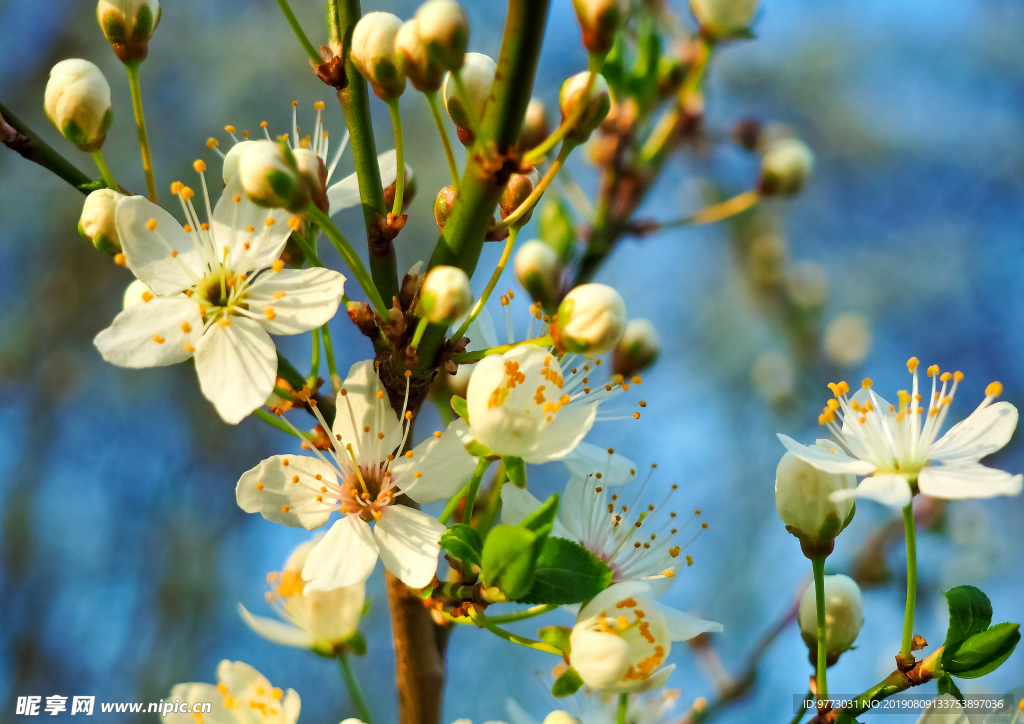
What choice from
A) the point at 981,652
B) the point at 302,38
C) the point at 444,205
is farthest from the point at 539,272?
the point at 981,652

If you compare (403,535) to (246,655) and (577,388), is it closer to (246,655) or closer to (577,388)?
(577,388)

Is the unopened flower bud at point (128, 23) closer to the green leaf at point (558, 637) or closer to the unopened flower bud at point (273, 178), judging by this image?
the unopened flower bud at point (273, 178)

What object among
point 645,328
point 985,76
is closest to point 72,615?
point 645,328

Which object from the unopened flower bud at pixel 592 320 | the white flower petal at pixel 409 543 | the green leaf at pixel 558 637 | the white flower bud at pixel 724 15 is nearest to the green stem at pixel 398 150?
the unopened flower bud at pixel 592 320

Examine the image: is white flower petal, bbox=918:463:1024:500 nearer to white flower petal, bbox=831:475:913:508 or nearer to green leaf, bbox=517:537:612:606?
white flower petal, bbox=831:475:913:508

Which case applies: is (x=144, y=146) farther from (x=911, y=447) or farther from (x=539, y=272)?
(x=911, y=447)

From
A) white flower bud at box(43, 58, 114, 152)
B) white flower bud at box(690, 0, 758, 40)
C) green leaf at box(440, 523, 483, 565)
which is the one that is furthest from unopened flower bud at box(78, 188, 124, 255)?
white flower bud at box(690, 0, 758, 40)

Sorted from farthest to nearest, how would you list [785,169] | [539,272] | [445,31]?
[785,169], [539,272], [445,31]
